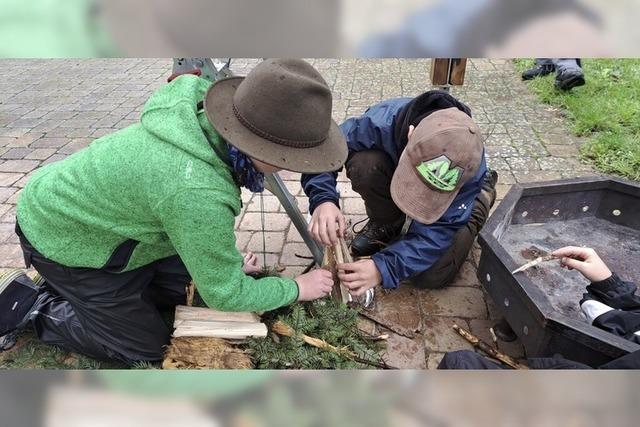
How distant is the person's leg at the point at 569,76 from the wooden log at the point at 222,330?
13.1 ft

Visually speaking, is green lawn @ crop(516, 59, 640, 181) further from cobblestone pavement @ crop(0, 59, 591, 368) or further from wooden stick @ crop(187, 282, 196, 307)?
wooden stick @ crop(187, 282, 196, 307)

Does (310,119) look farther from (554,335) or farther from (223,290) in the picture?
(554,335)

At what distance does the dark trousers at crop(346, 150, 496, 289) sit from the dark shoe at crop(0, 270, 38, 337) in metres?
1.64

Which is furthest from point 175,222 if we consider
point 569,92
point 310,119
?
point 569,92

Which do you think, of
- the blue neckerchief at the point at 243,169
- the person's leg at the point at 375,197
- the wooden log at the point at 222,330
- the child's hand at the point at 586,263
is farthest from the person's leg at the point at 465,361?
the person's leg at the point at 375,197

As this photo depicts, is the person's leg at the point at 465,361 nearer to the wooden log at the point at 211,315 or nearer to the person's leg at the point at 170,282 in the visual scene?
the wooden log at the point at 211,315

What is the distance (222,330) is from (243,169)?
2.70 feet

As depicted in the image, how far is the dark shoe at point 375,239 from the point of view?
278cm

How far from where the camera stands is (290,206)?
243cm

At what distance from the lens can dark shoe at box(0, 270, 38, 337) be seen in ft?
7.11

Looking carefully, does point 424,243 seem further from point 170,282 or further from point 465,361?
point 170,282
